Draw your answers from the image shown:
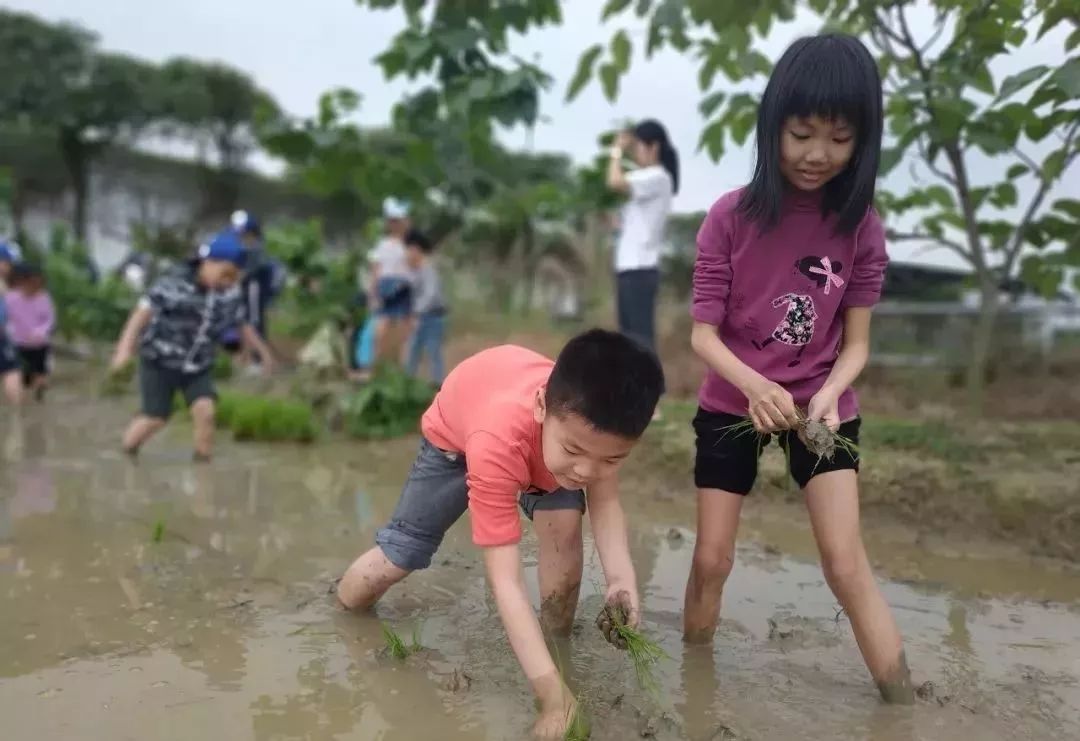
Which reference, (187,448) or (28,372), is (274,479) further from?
(28,372)

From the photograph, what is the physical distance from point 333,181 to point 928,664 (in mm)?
4921

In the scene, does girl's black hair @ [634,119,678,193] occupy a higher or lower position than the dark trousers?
higher

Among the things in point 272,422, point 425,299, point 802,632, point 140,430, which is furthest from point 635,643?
point 425,299

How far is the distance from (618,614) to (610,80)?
124 inches

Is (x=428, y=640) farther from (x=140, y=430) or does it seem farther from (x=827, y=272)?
(x=140, y=430)

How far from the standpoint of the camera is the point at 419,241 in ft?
26.4

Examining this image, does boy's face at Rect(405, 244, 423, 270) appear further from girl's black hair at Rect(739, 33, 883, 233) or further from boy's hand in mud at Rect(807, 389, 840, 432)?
boy's hand in mud at Rect(807, 389, 840, 432)

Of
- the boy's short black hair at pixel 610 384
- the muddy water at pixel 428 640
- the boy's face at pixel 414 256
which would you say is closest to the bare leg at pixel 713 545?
the muddy water at pixel 428 640

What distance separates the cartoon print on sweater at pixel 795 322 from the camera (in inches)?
96.0

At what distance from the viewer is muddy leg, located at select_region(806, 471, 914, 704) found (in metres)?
2.32

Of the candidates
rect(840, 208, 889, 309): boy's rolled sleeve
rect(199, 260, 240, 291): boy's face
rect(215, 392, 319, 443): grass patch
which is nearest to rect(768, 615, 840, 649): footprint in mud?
rect(840, 208, 889, 309): boy's rolled sleeve

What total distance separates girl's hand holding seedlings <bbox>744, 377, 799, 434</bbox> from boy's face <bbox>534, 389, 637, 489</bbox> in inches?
12.6

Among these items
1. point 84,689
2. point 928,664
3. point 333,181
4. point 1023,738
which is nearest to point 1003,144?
point 928,664

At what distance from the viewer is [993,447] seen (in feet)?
15.2
